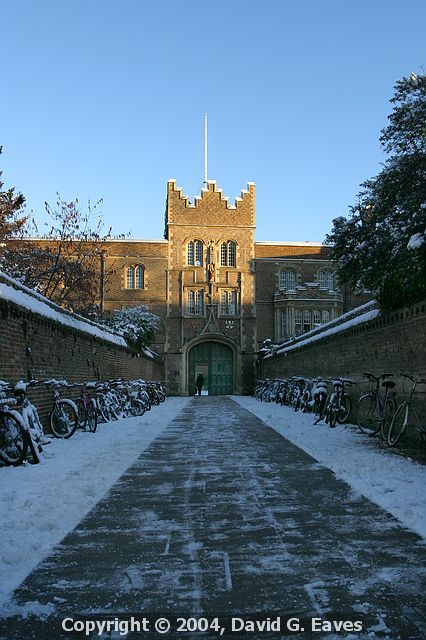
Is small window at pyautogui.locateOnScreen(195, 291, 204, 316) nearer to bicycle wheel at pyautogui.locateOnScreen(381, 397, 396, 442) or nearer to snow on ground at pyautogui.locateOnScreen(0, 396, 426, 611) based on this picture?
snow on ground at pyautogui.locateOnScreen(0, 396, 426, 611)

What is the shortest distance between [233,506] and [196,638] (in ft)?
8.34

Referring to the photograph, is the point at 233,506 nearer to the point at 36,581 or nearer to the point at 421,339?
the point at 36,581

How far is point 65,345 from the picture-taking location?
13078 millimetres

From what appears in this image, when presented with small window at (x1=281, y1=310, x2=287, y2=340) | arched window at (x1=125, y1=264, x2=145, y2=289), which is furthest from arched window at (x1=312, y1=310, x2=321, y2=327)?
arched window at (x1=125, y1=264, x2=145, y2=289)

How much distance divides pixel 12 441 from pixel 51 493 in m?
2.16

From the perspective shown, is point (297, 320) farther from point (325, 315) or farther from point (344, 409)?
point (344, 409)

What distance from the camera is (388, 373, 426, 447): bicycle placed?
8263 millimetres

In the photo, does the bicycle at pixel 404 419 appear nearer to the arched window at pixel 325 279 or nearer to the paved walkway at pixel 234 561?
the paved walkway at pixel 234 561

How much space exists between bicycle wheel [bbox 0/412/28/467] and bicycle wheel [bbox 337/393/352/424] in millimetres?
7436

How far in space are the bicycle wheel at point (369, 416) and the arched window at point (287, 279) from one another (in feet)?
103

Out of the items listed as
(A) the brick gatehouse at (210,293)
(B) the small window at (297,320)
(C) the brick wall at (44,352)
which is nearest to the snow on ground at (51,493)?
(C) the brick wall at (44,352)

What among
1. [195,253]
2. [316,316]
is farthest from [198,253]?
[316,316]

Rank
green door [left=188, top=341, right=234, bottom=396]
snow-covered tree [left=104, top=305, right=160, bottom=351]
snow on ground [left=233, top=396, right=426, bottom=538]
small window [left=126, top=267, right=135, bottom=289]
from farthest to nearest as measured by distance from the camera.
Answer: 1. small window [left=126, top=267, right=135, bottom=289]
2. green door [left=188, top=341, right=234, bottom=396]
3. snow-covered tree [left=104, top=305, right=160, bottom=351]
4. snow on ground [left=233, top=396, right=426, bottom=538]

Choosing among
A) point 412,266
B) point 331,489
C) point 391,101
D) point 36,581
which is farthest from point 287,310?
point 36,581
